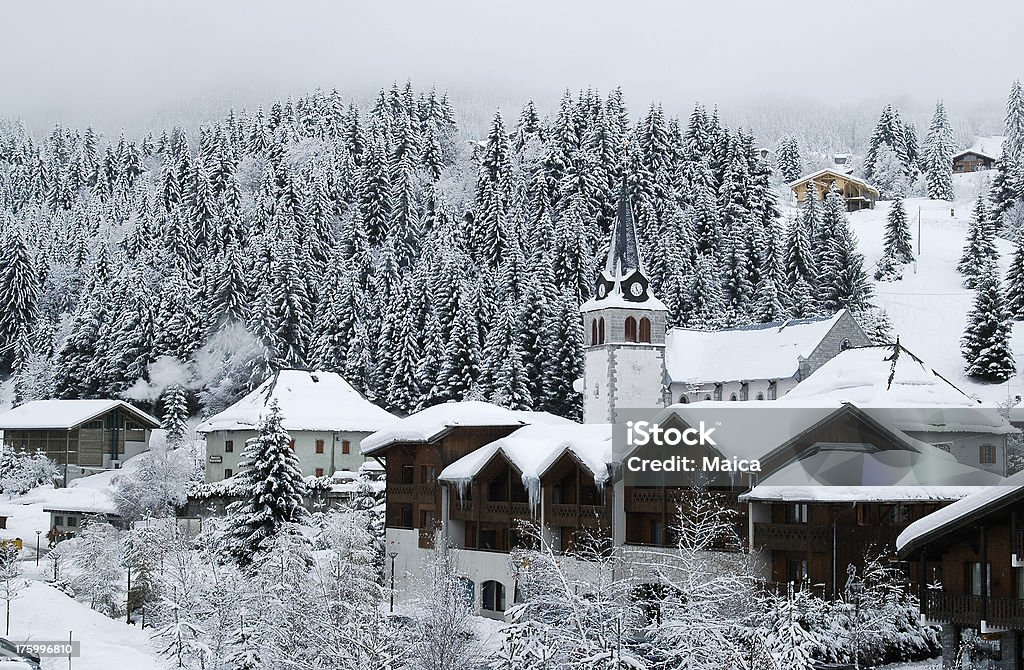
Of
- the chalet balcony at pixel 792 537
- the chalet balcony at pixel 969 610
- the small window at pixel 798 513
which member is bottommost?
the chalet balcony at pixel 969 610

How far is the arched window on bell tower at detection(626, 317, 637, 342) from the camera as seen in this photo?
69.6 metres

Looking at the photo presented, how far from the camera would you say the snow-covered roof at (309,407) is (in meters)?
75.3

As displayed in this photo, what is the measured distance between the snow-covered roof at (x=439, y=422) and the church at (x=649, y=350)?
10.1 meters

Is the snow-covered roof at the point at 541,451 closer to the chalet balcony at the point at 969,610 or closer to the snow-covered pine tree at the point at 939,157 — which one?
the chalet balcony at the point at 969,610

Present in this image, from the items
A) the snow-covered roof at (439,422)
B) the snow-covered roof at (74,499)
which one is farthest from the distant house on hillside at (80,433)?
the snow-covered roof at (439,422)

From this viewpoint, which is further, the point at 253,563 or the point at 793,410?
the point at 253,563

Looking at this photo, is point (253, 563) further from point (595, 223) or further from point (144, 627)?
point (595, 223)

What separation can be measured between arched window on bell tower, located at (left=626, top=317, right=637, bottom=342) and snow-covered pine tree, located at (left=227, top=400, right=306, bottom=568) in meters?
22.1

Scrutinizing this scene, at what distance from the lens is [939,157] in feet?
489

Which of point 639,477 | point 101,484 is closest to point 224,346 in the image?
point 101,484

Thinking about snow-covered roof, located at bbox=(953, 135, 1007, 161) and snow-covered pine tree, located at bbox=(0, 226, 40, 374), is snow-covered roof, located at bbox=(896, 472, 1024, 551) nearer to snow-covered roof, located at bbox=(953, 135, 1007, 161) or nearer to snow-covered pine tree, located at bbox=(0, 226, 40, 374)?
snow-covered pine tree, located at bbox=(0, 226, 40, 374)

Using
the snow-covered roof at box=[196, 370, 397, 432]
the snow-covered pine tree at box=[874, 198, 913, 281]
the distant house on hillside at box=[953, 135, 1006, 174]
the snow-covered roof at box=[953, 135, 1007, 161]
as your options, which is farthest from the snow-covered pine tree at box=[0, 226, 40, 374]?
the snow-covered roof at box=[953, 135, 1007, 161]

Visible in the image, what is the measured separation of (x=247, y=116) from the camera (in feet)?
516

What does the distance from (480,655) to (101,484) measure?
5028 cm
